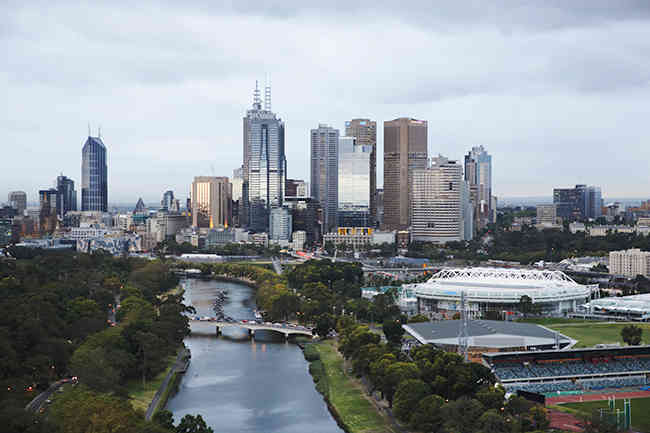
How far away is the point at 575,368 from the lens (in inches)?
1524

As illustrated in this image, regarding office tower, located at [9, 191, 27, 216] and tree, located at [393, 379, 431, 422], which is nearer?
tree, located at [393, 379, 431, 422]

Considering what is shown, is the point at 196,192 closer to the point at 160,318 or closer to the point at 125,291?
the point at 125,291

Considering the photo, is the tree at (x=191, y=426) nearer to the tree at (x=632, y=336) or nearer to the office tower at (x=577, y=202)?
the tree at (x=632, y=336)

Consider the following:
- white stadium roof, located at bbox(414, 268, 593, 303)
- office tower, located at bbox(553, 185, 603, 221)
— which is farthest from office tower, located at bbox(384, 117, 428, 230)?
white stadium roof, located at bbox(414, 268, 593, 303)

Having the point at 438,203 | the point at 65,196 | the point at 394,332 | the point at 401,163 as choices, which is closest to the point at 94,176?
the point at 65,196

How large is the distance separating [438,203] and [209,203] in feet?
205

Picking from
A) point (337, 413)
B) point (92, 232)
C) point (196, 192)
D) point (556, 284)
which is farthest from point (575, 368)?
point (196, 192)

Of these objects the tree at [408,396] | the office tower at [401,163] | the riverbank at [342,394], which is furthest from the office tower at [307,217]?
the tree at [408,396]

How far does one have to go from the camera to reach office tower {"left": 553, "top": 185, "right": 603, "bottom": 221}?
186 m

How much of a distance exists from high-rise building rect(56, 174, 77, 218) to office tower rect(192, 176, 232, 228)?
37518 mm

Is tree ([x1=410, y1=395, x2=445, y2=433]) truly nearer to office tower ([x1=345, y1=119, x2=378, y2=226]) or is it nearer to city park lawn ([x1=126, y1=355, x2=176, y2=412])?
city park lawn ([x1=126, y1=355, x2=176, y2=412])

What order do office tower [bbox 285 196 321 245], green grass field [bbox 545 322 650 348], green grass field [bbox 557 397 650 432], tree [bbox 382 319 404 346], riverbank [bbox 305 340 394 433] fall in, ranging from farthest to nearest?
1. office tower [bbox 285 196 321 245]
2. green grass field [bbox 545 322 650 348]
3. tree [bbox 382 319 404 346]
4. riverbank [bbox 305 340 394 433]
5. green grass field [bbox 557 397 650 432]

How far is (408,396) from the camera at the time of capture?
3144 cm

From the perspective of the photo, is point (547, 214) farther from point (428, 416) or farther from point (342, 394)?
point (428, 416)
